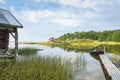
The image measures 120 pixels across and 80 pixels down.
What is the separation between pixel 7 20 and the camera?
20.1 meters

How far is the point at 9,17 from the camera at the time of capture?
2106cm

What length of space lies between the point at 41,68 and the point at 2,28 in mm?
8186

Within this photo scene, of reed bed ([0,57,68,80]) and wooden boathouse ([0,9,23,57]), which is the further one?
wooden boathouse ([0,9,23,57])

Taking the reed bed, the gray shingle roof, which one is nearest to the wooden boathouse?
the gray shingle roof

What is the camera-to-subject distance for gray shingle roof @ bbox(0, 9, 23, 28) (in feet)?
63.6

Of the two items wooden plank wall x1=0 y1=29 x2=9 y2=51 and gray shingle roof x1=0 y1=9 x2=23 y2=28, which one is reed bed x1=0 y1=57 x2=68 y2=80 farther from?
wooden plank wall x1=0 y1=29 x2=9 y2=51

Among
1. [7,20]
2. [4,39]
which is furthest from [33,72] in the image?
[4,39]

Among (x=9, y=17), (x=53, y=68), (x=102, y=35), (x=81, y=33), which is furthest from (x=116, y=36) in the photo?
(x=53, y=68)

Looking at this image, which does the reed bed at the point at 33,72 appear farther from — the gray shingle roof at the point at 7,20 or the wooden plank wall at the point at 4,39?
the wooden plank wall at the point at 4,39

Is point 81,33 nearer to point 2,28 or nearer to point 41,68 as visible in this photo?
point 2,28

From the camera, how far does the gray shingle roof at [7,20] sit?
19.4 meters

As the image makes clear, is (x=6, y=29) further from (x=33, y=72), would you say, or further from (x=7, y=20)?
(x=33, y=72)

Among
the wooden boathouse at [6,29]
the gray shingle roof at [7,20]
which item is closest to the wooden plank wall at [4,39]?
the wooden boathouse at [6,29]

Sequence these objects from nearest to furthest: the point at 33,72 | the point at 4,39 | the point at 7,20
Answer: the point at 33,72, the point at 7,20, the point at 4,39
